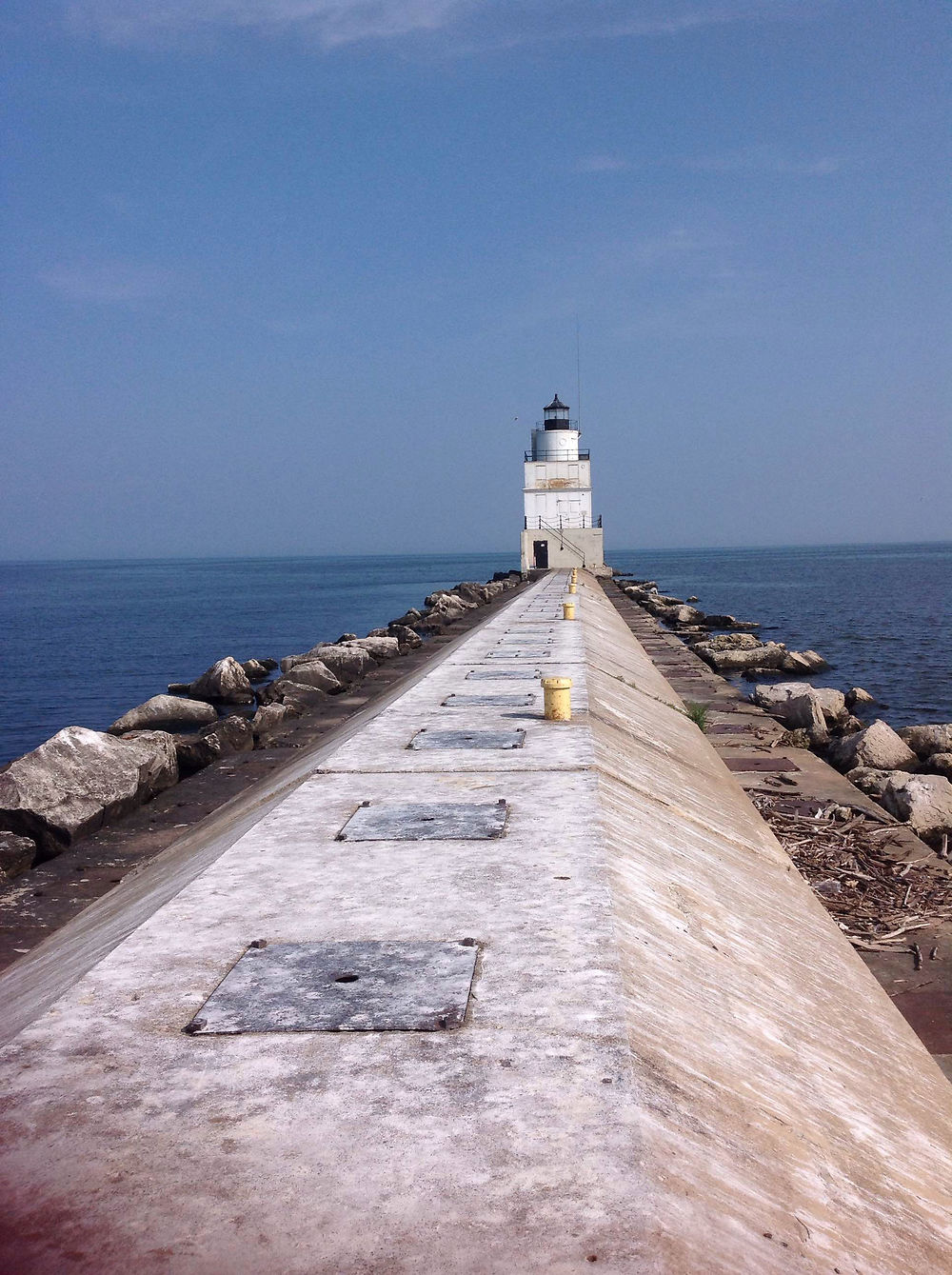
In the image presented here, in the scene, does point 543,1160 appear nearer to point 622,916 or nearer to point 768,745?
point 622,916

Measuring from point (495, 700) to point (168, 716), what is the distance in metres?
8.69

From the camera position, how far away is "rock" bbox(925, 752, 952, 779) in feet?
40.6

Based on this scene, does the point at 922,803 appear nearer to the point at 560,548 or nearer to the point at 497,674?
the point at 497,674

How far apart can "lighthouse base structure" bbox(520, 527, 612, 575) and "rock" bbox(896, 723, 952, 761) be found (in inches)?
1415

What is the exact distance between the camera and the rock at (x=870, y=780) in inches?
395

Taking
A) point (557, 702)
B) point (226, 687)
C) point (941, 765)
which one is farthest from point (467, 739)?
point (226, 687)

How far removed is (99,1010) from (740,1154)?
206 cm

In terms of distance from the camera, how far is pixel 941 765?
1245cm

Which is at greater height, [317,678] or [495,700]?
[495,700]

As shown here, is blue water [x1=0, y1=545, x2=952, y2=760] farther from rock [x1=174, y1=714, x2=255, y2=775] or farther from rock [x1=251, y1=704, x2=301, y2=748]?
rock [x1=174, y1=714, x2=255, y2=775]

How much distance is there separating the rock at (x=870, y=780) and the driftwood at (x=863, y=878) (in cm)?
118

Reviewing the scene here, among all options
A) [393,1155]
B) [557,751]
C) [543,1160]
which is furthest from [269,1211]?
[557,751]

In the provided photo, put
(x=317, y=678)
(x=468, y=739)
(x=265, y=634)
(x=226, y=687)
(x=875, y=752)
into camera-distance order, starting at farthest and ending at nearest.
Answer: (x=265, y=634)
(x=226, y=687)
(x=317, y=678)
(x=875, y=752)
(x=468, y=739)

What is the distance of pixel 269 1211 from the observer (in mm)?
2352
